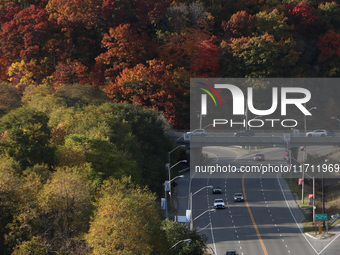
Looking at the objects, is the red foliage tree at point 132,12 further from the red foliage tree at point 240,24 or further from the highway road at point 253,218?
the highway road at point 253,218

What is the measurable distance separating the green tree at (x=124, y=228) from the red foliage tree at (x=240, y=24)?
76872mm

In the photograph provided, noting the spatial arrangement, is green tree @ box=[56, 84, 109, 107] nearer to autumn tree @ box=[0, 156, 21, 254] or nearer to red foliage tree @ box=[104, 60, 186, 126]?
red foliage tree @ box=[104, 60, 186, 126]

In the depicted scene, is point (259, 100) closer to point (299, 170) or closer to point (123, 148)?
point (299, 170)

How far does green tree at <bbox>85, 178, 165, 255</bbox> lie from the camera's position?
52.4 m

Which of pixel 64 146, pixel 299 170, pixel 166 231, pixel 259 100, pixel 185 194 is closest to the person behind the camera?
pixel 166 231

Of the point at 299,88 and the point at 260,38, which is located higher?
the point at 260,38

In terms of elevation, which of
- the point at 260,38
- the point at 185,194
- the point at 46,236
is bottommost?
the point at 185,194

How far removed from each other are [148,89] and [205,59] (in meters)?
11.7

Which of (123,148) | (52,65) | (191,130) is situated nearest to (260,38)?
(191,130)

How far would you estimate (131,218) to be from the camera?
177 ft

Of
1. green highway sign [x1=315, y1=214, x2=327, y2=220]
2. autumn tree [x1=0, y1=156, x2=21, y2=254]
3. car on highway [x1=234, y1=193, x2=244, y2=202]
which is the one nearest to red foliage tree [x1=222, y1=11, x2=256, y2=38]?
car on highway [x1=234, y1=193, x2=244, y2=202]

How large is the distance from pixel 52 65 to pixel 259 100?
32.6 metres

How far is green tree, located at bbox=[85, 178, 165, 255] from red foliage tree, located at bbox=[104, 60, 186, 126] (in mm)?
59566

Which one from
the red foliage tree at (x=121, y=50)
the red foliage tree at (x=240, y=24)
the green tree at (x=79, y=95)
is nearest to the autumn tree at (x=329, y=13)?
the red foliage tree at (x=240, y=24)
